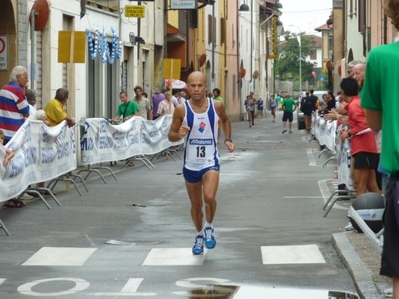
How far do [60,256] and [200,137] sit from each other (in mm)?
1744

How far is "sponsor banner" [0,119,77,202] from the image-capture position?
13977mm

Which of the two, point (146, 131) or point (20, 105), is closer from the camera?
point (20, 105)

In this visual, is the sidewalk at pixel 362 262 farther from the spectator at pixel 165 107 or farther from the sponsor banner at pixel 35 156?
the spectator at pixel 165 107

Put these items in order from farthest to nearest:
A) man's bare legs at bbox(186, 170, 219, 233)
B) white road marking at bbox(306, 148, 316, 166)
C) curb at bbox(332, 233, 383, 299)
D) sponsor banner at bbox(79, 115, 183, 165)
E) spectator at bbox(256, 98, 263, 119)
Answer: spectator at bbox(256, 98, 263, 119)
white road marking at bbox(306, 148, 316, 166)
sponsor banner at bbox(79, 115, 183, 165)
man's bare legs at bbox(186, 170, 219, 233)
curb at bbox(332, 233, 383, 299)

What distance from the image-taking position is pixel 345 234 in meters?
11.9

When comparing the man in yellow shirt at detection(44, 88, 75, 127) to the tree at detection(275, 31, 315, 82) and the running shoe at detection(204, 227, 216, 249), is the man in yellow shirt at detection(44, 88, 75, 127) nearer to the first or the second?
the running shoe at detection(204, 227, 216, 249)

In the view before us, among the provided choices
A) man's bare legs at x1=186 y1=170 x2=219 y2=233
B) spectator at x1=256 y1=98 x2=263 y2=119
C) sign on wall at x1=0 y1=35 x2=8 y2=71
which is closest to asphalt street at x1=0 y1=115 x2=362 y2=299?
man's bare legs at x1=186 y1=170 x2=219 y2=233

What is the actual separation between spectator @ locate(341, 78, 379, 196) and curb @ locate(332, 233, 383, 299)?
1092mm

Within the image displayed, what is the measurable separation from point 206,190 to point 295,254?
3.40 ft

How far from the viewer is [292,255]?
1102 cm

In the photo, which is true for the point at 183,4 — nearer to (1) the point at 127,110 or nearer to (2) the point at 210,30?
(1) the point at 127,110

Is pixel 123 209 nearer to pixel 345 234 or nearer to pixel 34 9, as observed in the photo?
pixel 345 234

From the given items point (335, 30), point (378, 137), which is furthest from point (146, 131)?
point (335, 30)

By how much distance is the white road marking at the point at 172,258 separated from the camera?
1061cm
